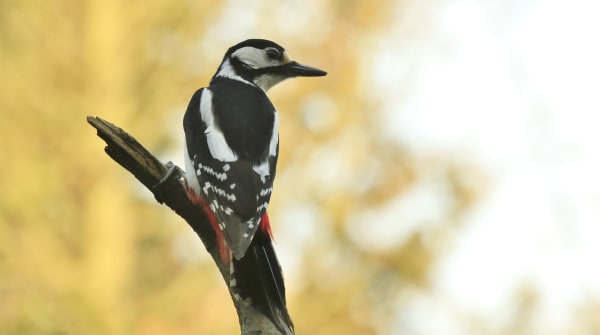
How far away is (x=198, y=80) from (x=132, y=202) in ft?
3.18

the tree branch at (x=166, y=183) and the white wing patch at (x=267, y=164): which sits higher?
the white wing patch at (x=267, y=164)

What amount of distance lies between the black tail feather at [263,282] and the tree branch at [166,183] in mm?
27

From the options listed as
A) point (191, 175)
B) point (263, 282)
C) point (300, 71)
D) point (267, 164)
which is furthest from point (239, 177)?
point (300, 71)

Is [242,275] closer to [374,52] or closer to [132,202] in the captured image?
[132,202]

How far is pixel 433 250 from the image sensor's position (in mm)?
7043

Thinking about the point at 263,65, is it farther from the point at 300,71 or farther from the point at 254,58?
the point at 300,71

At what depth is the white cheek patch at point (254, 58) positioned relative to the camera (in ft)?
14.0

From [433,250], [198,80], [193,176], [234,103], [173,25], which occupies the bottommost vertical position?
[193,176]

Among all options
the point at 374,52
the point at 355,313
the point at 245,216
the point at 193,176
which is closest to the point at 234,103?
the point at 193,176

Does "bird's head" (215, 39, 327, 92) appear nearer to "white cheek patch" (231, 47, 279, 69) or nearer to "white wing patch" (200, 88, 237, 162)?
"white cheek patch" (231, 47, 279, 69)

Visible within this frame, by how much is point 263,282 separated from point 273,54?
1.61 meters

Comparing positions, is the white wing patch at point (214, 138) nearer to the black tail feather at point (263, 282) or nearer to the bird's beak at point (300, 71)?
the black tail feather at point (263, 282)

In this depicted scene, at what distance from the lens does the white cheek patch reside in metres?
4.26

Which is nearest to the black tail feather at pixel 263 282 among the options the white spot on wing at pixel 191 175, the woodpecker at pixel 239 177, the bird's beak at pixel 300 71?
the woodpecker at pixel 239 177
